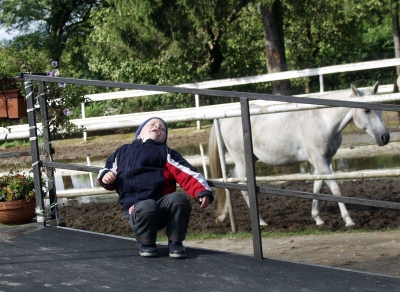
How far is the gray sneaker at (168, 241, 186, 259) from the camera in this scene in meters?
4.36

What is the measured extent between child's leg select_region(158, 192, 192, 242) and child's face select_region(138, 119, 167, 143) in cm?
42

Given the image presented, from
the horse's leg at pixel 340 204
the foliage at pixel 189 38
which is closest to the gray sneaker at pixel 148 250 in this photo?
the horse's leg at pixel 340 204

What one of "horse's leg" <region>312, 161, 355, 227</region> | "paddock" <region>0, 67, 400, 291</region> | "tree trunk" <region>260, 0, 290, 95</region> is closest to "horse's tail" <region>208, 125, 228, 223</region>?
"horse's leg" <region>312, 161, 355, 227</region>

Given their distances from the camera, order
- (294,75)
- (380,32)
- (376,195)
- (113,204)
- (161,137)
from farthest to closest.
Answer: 1. (380,32)
2. (294,75)
3. (113,204)
4. (376,195)
5. (161,137)

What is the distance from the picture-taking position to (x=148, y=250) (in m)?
4.41

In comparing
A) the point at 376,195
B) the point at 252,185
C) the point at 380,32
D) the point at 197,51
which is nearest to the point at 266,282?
the point at 252,185

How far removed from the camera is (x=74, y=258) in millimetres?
4438

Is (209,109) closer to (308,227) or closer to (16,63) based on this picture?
(308,227)

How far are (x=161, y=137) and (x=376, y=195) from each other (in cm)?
532

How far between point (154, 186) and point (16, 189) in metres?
1.64

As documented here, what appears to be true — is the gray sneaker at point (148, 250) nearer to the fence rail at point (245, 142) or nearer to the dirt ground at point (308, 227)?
the fence rail at point (245, 142)

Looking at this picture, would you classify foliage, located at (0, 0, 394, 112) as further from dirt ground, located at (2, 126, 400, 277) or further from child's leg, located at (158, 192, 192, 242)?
child's leg, located at (158, 192, 192, 242)

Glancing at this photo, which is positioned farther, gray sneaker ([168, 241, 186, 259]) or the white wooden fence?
the white wooden fence

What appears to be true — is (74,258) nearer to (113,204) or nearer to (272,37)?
(113,204)
